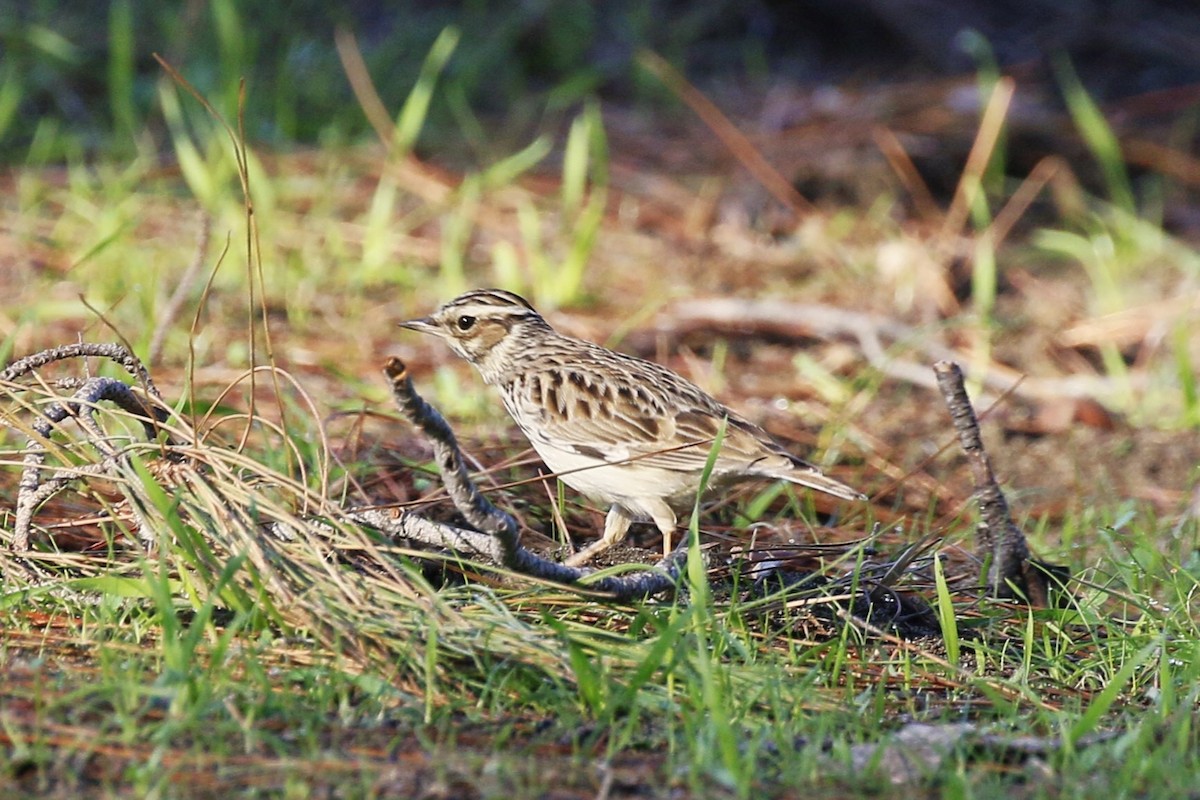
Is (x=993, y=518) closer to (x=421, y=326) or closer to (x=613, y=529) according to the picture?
(x=613, y=529)

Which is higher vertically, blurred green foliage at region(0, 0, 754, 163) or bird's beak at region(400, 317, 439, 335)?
blurred green foliage at region(0, 0, 754, 163)

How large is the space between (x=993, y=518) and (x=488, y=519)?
177 centimetres

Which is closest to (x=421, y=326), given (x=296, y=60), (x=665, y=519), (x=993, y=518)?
(x=665, y=519)

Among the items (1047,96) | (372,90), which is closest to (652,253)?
(372,90)

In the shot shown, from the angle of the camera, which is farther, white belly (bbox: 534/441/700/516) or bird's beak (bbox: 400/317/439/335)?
bird's beak (bbox: 400/317/439/335)

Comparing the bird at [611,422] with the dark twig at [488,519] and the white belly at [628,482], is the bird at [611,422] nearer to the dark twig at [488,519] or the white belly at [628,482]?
the white belly at [628,482]

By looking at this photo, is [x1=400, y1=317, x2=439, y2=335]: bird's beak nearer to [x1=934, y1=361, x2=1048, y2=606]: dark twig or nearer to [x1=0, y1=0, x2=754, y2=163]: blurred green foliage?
[x1=934, y1=361, x2=1048, y2=606]: dark twig

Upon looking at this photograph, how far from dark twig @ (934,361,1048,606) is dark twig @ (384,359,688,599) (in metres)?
0.94

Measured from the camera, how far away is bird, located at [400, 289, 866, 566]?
4.88 metres

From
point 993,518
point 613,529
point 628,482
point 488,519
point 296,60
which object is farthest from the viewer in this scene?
point 296,60

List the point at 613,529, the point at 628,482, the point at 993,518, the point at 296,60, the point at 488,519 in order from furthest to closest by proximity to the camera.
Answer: the point at 296,60 < the point at 613,529 < the point at 628,482 < the point at 993,518 < the point at 488,519

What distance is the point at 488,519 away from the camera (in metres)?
3.58

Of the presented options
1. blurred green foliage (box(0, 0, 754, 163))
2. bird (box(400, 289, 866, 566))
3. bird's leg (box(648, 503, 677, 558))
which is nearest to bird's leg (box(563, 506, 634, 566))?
bird (box(400, 289, 866, 566))

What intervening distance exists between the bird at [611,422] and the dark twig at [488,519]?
1.66 ft
